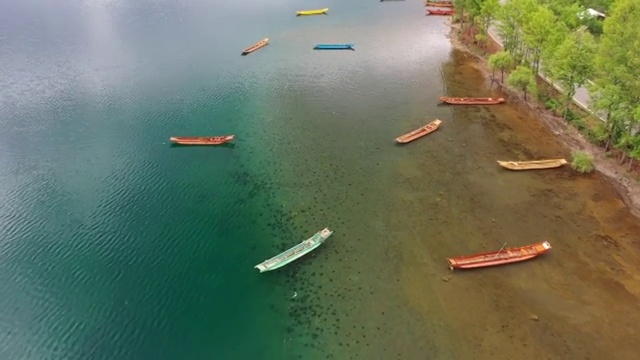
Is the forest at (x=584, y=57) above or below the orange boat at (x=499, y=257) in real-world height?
above

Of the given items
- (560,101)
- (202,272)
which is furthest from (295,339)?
(560,101)

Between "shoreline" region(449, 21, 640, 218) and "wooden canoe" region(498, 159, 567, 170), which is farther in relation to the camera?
"wooden canoe" region(498, 159, 567, 170)

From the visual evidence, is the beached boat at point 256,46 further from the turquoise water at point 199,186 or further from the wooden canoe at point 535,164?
the wooden canoe at point 535,164

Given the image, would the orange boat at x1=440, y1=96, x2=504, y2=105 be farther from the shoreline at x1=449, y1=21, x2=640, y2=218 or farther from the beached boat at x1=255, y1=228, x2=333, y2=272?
the beached boat at x1=255, y1=228, x2=333, y2=272

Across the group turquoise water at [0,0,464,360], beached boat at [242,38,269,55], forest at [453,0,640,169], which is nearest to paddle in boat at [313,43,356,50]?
turquoise water at [0,0,464,360]

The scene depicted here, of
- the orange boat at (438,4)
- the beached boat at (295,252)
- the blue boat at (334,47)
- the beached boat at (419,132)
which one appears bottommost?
the beached boat at (295,252)

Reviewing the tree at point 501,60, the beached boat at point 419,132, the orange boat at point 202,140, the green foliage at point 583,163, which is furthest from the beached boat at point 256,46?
the green foliage at point 583,163
